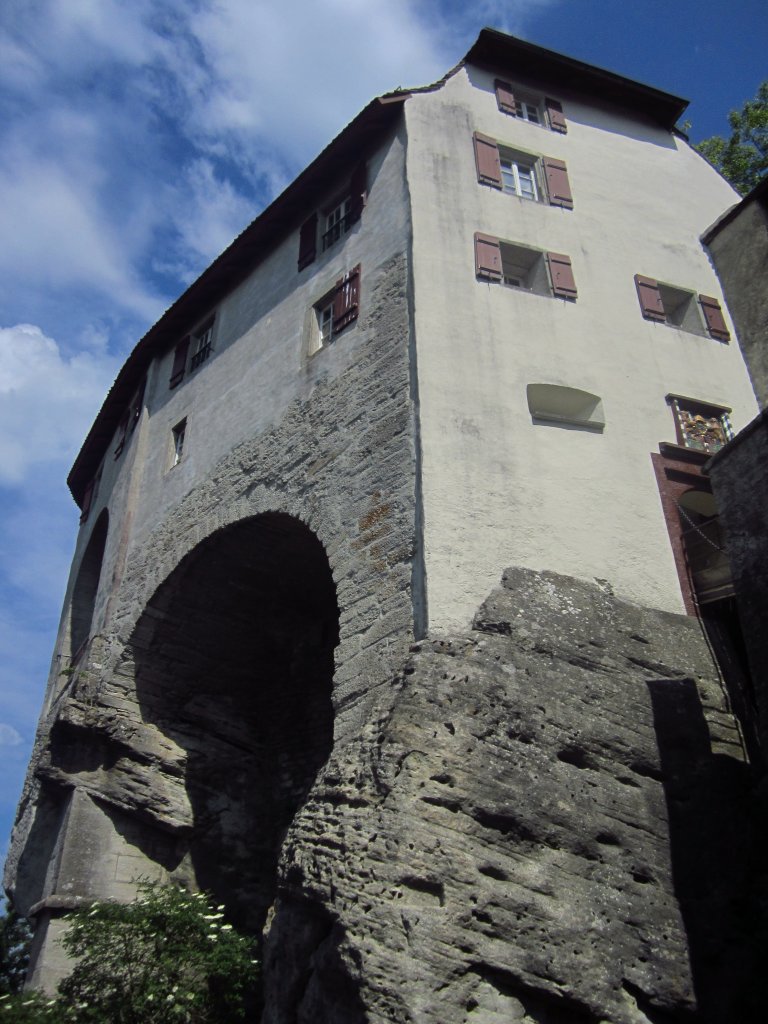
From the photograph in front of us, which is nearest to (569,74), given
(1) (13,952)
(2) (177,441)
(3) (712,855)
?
(2) (177,441)

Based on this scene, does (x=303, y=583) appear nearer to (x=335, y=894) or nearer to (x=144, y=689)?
(x=144, y=689)

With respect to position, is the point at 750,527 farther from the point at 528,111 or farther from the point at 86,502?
the point at 86,502

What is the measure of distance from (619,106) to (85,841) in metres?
12.8

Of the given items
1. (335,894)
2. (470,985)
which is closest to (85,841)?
(335,894)

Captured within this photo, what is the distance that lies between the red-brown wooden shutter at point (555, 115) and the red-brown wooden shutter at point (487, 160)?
144 centimetres

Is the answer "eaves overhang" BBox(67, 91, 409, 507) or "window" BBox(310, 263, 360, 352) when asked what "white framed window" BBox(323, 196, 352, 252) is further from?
"window" BBox(310, 263, 360, 352)

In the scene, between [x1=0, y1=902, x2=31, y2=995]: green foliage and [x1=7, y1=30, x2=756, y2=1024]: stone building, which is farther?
[x1=0, y1=902, x2=31, y2=995]: green foliage

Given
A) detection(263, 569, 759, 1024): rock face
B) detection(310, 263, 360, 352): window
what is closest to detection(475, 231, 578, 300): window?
detection(310, 263, 360, 352): window

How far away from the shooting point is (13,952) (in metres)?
11.5

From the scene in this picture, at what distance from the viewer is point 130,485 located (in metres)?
15.1

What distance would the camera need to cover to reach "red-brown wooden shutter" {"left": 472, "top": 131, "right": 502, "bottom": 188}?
12.1 meters

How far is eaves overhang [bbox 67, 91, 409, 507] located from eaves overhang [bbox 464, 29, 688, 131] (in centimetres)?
201

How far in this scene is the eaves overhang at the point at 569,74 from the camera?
44.8 ft

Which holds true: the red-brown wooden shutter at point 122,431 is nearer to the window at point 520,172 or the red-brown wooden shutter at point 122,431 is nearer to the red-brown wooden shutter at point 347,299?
the red-brown wooden shutter at point 347,299
